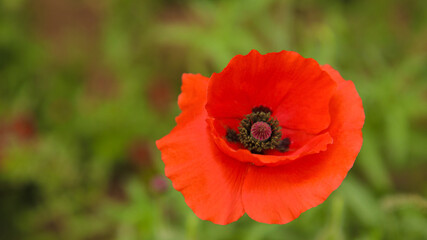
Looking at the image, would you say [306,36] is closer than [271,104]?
No

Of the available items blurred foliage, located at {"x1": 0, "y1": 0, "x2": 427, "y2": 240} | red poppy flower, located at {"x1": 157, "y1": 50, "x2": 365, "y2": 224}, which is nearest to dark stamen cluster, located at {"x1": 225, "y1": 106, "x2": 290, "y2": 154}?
red poppy flower, located at {"x1": 157, "y1": 50, "x2": 365, "y2": 224}

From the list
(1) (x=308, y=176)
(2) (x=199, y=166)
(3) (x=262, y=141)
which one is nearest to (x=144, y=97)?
(3) (x=262, y=141)

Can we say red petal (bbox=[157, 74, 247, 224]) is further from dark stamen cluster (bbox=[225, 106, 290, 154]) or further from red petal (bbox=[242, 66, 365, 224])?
dark stamen cluster (bbox=[225, 106, 290, 154])

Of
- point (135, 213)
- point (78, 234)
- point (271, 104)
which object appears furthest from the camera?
point (78, 234)

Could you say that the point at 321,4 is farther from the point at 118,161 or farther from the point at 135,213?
the point at 135,213

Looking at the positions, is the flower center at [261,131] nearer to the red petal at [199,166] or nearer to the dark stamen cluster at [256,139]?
the dark stamen cluster at [256,139]

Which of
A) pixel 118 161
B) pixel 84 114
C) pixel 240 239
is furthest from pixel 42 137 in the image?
pixel 240 239

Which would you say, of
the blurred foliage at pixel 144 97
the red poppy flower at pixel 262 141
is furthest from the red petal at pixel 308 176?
the blurred foliage at pixel 144 97
